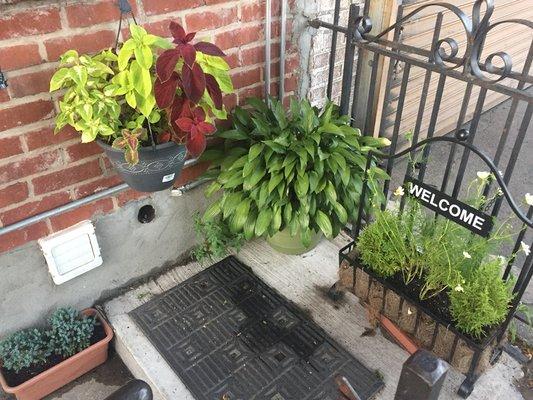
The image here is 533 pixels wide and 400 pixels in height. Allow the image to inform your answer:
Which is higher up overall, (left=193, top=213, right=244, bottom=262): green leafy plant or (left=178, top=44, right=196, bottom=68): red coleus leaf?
(left=178, top=44, right=196, bottom=68): red coleus leaf

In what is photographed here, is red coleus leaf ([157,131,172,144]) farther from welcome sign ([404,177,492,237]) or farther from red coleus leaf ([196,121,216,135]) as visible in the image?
welcome sign ([404,177,492,237])

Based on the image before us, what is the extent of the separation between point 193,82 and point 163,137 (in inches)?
12.4

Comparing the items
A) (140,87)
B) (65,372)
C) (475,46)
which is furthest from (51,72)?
(475,46)

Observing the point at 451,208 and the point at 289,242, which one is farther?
the point at 289,242

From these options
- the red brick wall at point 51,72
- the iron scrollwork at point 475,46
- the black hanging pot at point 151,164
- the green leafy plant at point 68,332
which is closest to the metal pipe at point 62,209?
the red brick wall at point 51,72

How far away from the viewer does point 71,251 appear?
7.09 feet

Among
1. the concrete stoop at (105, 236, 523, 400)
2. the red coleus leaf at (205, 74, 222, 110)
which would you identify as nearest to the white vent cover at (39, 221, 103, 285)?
the concrete stoop at (105, 236, 523, 400)

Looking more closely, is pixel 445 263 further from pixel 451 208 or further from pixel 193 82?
pixel 193 82

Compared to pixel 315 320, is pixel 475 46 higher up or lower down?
higher up

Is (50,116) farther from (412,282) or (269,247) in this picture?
(412,282)

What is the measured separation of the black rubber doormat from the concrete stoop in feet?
0.15

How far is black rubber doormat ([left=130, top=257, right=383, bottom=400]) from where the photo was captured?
1991 mm

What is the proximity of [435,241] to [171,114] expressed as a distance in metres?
1.14

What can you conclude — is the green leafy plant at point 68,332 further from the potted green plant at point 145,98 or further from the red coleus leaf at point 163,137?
the red coleus leaf at point 163,137
